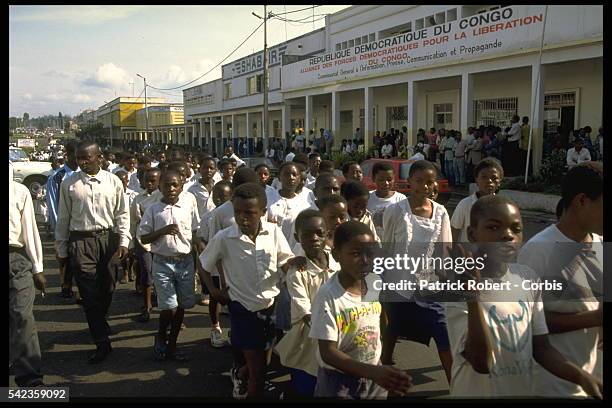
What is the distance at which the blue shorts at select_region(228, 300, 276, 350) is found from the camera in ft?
11.3

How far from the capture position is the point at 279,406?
284 cm

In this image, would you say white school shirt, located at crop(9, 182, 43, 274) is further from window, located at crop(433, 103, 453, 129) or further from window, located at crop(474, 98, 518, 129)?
window, located at crop(433, 103, 453, 129)

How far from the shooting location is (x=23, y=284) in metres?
3.53

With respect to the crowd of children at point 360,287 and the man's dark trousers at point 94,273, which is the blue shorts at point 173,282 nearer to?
the crowd of children at point 360,287

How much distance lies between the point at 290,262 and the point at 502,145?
12804 millimetres

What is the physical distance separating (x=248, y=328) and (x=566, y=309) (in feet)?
6.14

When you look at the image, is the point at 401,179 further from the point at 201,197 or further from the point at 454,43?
the point at 201,197

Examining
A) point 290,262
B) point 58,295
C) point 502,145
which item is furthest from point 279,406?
point 502,145

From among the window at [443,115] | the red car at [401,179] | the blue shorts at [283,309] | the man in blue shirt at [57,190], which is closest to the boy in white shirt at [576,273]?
the blue shorts at [283,309]

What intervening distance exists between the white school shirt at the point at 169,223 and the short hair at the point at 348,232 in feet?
7.07

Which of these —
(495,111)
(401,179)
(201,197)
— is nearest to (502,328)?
(201,197)

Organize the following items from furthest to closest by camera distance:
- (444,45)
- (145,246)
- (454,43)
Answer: (444,45) < (454,43) < (145,246)

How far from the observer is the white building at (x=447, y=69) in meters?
13.7

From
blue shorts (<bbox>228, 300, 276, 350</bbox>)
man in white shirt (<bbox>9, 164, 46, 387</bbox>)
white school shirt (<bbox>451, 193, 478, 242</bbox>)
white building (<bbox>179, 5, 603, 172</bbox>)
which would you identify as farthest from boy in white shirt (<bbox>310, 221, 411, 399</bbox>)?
white building (<bbox>179, 5, 603, 172</bbox>)
